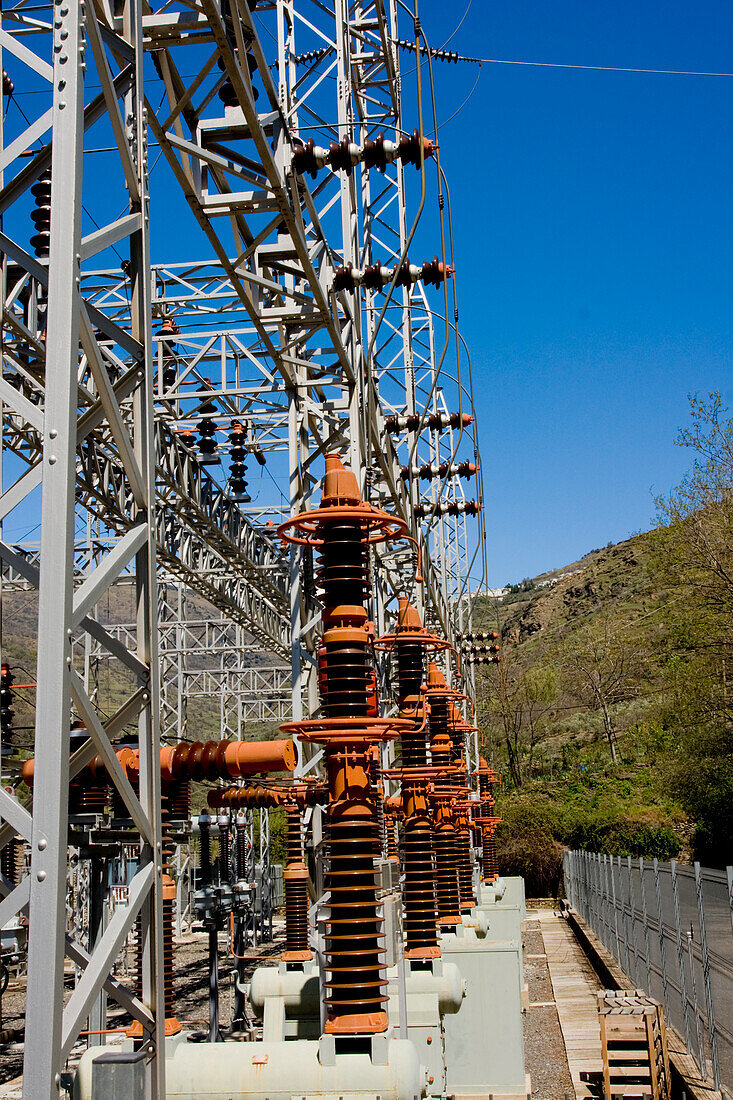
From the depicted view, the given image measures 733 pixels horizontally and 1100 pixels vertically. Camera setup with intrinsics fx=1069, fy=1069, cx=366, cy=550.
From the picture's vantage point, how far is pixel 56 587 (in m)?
3.95

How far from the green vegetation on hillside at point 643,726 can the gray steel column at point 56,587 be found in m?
31.9

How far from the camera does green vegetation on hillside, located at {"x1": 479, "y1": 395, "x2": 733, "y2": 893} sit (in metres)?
35.6

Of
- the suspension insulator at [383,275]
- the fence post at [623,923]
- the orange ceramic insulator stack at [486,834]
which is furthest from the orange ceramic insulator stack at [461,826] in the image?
the orange ceramic insulator stack at [486,834]

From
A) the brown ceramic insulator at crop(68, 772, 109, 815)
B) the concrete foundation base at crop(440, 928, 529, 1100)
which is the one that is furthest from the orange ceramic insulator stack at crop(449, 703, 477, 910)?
the brown ceramic insulator at crop(68, 772, 109, 815)

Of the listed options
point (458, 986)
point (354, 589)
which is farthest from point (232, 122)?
point (458, 986)

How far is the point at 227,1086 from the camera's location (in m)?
7.68

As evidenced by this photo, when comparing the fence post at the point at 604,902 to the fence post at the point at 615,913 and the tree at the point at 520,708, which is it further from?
the tree at the point at 520,708

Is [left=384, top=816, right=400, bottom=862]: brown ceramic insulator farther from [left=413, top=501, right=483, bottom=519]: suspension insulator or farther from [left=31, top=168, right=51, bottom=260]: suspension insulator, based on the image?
[left=31, top=168, right=51, bottom=260]: suspension insulator

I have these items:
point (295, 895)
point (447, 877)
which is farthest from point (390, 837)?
point (447, 877)

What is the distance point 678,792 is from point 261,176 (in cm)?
3649

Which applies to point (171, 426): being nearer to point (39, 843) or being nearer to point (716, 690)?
point (39, 843)

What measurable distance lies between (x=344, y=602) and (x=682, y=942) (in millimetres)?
9087

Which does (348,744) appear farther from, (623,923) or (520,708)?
(520,708)

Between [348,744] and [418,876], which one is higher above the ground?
[348,744]
